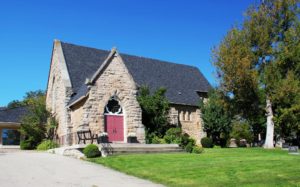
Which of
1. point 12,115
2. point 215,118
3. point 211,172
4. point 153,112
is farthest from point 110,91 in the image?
point 12,115

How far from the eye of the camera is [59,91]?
34.6 meters

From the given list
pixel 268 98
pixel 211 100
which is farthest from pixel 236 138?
pixel 268 98

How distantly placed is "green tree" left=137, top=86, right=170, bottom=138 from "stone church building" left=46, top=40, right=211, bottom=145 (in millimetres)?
1129

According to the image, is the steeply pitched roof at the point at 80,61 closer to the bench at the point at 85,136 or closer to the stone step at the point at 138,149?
the bench at the point at 85,136

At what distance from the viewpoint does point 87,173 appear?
15.5 metres

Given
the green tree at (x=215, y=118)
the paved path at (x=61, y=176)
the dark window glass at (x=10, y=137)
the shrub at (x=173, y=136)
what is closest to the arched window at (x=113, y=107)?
the shrub at (x=173, y=136)

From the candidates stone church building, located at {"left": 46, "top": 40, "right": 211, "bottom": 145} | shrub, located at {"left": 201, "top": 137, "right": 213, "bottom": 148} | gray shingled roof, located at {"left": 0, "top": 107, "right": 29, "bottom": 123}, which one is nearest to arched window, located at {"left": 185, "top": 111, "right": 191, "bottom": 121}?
stone church building, located at {"left": 46, "top": 40, "right": 211, "bottom": 145}

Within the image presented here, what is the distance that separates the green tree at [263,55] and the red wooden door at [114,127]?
31.3 ft

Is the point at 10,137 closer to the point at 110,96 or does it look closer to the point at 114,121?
the point at 114,121

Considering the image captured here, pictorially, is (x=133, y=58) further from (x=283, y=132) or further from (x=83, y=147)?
(x=83, y=147)

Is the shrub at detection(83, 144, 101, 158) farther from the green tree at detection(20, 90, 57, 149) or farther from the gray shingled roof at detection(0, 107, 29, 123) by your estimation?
the gray shingled roof at detection(0, 107, 29, 123)

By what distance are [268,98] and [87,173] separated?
20986mm

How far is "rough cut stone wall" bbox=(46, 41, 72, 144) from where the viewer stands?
3216cm

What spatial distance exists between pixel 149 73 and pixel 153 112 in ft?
34.6
